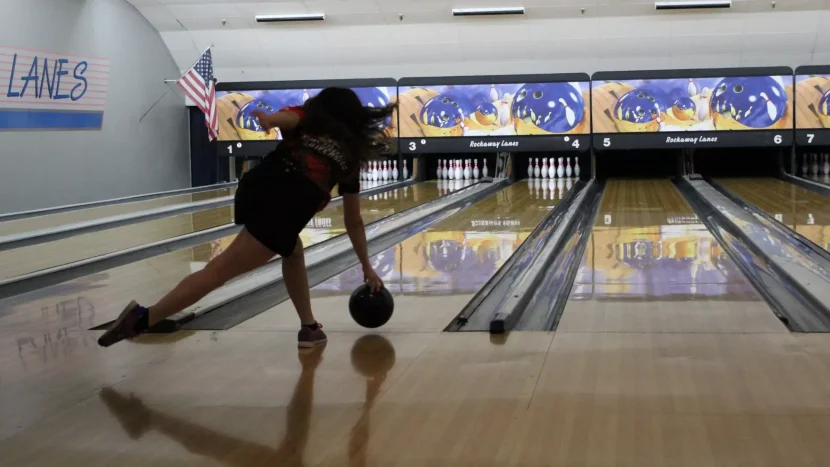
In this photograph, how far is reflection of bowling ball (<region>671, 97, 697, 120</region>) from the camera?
959 cm

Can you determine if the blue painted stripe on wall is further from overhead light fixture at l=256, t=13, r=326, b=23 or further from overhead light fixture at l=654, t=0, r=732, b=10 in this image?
overhead light fixture at l=654, t=0, r=732, b=10

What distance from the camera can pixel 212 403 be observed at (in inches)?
85.0

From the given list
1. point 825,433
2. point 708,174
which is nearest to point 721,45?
point 708,174

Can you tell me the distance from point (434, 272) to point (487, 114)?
19.7 ft

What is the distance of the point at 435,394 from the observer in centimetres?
218

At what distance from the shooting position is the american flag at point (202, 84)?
9.59 metres

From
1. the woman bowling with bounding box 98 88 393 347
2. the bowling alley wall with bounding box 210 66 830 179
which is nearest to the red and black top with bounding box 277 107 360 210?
the woman bowling with bounding box 98 88 393 347

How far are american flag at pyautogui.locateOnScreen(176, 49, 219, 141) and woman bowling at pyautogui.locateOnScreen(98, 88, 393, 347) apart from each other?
7454mm

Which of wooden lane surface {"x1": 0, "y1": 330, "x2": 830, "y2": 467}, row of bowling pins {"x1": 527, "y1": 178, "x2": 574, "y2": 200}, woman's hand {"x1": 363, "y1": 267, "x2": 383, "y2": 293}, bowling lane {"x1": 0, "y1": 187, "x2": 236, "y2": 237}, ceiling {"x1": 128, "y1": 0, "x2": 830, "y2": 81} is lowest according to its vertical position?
wooden lane surface {"x1": 0, "y1": 330, "x2": 830, "y2": 467}

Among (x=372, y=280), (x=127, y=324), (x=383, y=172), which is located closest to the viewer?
(x=127, y=324)

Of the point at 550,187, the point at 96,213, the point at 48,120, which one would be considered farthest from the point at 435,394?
the point at 48,120

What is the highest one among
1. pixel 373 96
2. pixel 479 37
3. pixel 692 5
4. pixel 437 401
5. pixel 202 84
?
pixel 692 5

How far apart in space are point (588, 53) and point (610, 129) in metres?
0.93

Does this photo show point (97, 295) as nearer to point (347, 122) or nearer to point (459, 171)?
point (347, 122)
